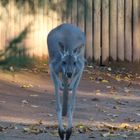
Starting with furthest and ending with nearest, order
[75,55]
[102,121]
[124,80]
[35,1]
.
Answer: [124,80] < [102,121] < [75,55] < [35,1]

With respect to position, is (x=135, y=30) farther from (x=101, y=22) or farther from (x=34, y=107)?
(x=34, y=107)

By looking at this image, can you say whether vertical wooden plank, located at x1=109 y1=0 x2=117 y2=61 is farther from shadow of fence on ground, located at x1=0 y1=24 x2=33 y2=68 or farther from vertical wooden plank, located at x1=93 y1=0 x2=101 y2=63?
shadow of fence on ground, located at x1=0 y1=24 x2=33 y2=68

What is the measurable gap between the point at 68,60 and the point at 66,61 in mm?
28

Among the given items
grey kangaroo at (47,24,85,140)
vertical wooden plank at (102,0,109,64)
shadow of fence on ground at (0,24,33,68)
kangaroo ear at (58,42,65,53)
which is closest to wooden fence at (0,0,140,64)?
vertical wooden plank at (102,0,109,64)

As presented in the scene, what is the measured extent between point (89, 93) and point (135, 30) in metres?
4.17

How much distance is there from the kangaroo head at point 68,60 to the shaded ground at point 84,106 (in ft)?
2.12

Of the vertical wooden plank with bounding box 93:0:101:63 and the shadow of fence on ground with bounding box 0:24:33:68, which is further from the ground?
the shadow of fence on ground with bounding box 0:24:33:68

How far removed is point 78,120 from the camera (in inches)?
367

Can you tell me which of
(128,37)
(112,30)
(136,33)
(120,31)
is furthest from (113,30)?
(136,33)

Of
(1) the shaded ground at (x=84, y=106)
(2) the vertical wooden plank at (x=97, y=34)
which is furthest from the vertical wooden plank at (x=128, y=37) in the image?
(2) the vertical wooden plank at (x=97, y=34)

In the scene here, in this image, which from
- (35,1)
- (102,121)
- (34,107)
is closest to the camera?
(35,1)

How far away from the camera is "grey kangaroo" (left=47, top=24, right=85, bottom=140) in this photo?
659cm

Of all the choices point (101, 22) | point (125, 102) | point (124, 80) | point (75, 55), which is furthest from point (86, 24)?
point (75, 55)

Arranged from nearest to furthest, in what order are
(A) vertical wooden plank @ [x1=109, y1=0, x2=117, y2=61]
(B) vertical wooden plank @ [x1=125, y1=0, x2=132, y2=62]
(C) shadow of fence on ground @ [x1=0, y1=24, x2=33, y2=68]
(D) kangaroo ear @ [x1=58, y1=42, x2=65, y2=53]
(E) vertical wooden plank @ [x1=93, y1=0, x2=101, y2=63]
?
(C) shadow of fence on ground @ [x1=0, y1=24, x2=33, y2=68] → (D) kangaroo ear @ [x1=58, y1=42, x2=65, y2=53] → (E) vertical wooden plank @ [x1=93, y1=0, x2=101, y2=63] → (A) vertical wooden plank @ [x1=109, y1=0, x2=117, y2=61] → (B) vertical wooden plank @ [x1=125, y1=0, x2=132, y2=62]
